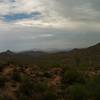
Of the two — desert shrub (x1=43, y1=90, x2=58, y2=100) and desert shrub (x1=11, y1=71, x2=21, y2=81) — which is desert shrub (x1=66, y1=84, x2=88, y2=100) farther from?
desert shrub (x1=11, y1=71, x2=21, y2=81)

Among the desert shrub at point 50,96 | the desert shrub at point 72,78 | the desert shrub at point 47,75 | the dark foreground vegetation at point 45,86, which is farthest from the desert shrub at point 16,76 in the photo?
the desert shrub at point 50,96

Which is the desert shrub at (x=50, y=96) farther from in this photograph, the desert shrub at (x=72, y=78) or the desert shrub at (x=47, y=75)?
the desert shrub at (x=47, y=75)

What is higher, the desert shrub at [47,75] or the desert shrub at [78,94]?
the desert shrub at [47,75]

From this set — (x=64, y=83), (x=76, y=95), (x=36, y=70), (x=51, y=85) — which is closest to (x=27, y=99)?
(x=76, y=95)

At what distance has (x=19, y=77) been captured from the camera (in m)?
45.2

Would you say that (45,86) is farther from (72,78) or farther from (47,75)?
(47,75)

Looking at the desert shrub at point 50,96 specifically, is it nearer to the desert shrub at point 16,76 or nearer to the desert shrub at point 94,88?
the desert shrub at point 94,88

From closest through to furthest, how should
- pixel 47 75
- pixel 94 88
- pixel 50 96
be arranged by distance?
pixel 50 96
pixel 94 88
pixel 47 75

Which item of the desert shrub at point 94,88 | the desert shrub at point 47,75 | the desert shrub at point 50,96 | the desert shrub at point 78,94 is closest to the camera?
the desert shrub at point 50,96

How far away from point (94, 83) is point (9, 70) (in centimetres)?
1184

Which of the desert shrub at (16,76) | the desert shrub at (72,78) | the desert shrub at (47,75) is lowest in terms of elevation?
the desert shrub at (72,78)

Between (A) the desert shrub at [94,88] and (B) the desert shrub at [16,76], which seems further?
(B) the desert shrub at [16,76]

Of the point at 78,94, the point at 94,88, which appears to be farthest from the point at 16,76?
the point at 78,94

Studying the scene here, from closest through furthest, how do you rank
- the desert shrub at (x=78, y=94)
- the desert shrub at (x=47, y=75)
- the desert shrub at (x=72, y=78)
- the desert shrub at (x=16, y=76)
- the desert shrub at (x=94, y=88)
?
1. the desert shrub at (x=78, y=94)
2. the desert shrub at (x=94, y=88)
3. the desert shrub at (x=16, y=76)
4. the desert shrub at (x=72, y=78)
5. the desert shrub at (x=47, y=75)
